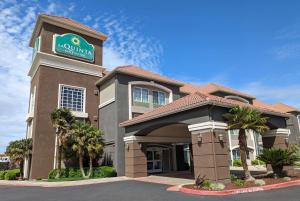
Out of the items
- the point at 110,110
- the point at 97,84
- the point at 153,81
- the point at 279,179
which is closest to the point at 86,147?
the point at 110,110

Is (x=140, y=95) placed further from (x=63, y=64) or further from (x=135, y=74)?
(x=63, y=64)

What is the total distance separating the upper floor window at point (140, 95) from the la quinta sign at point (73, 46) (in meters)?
6.73

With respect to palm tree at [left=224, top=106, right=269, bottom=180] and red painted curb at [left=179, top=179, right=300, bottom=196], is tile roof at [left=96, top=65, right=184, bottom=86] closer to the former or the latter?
palm tree at [left=224, top=106, right=269, bottom=180]

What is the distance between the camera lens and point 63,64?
27891 mm

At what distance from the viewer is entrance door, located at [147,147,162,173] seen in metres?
28.2

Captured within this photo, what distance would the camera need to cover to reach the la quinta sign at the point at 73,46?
28172 mm

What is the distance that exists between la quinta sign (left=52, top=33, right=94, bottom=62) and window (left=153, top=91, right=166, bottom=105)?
8.44 metres

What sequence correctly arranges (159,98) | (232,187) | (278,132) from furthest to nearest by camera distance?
(159,98)
(278,132)
(232,187)

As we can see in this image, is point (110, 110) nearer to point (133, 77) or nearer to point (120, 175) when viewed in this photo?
point (133, 77)

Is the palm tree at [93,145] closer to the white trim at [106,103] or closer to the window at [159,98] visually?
the white trim at [106,103]

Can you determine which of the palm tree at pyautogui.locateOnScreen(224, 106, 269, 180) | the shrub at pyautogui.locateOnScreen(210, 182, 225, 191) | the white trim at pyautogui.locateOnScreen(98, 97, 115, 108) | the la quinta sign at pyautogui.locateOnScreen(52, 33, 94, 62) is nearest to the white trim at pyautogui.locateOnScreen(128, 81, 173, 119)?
the white trim at pyautogui.locateOnScreen(98, 97, 115, 108)

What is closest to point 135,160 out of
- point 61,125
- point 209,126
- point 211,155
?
point 61,125

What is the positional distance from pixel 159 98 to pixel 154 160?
7.00 metres

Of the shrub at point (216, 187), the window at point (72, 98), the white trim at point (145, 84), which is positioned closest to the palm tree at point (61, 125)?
the window at point (72, 98)
